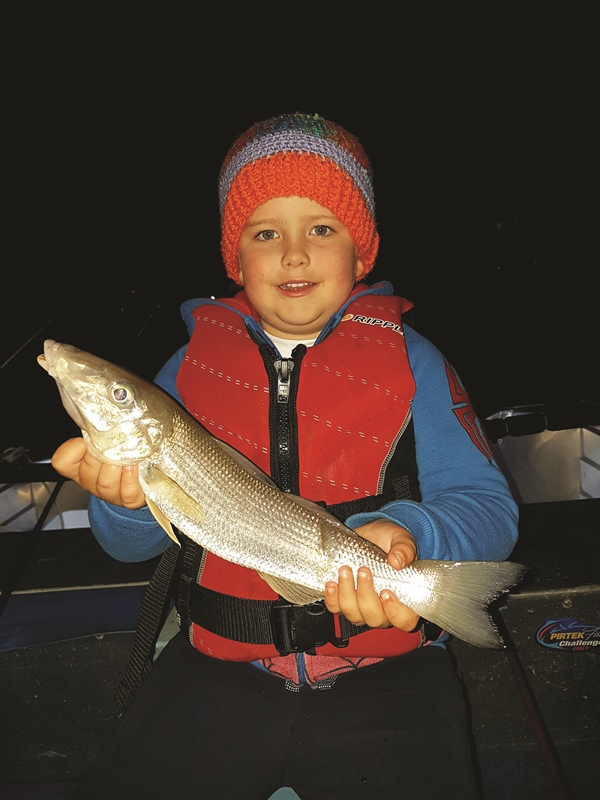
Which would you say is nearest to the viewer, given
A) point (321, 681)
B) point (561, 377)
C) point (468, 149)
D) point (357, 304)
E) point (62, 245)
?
point (321, 681)

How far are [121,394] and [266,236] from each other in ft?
3.60

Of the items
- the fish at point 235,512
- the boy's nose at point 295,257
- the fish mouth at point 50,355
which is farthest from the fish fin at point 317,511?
the boy's nose at point 295,257

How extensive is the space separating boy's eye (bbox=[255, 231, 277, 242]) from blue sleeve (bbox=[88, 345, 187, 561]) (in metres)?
1.29

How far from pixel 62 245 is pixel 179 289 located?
9.86m

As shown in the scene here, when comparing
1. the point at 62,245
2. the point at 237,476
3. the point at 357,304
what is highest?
the point at 357,304

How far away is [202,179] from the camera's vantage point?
58.6 m

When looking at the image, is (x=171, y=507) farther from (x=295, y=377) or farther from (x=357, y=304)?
(x=357, y=304)

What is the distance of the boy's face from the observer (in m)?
2.43

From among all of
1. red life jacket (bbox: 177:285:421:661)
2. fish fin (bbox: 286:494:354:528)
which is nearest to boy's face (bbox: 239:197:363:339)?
red life jacket (bbox: 177:285:421:661)

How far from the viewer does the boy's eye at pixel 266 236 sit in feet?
8.27

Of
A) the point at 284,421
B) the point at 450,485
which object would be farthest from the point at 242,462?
the point at 450,485

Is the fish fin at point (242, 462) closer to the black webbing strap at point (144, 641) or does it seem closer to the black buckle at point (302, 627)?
the black buckle at point (302, 627)

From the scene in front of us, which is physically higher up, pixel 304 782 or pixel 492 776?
pixel 304 782

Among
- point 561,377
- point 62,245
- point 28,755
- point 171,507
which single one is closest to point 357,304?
point 171,507
